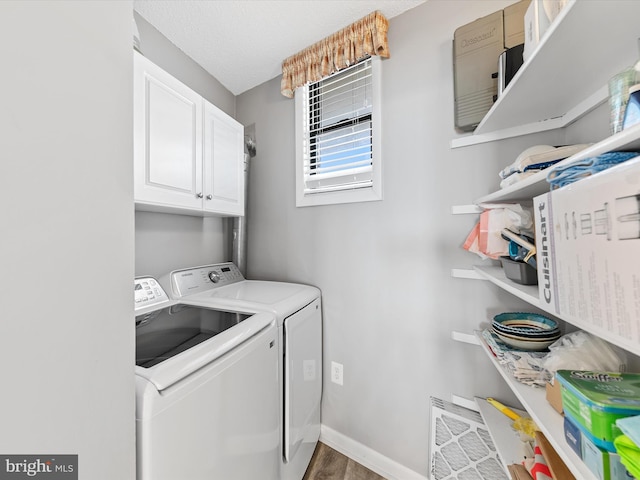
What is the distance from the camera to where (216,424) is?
80 centimetres

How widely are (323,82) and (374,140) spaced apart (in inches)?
27.7

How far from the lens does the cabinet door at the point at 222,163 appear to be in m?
1.52

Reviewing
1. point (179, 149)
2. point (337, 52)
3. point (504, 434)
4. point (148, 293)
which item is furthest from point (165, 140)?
point (504, 434)

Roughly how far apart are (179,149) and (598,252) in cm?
168

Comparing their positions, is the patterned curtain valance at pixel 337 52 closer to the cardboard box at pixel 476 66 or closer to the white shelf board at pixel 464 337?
the cardboard box at pixel 476 66

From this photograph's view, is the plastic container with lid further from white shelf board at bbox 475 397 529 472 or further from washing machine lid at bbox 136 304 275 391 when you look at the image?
washing machine lid at bbox 136 304 275 391

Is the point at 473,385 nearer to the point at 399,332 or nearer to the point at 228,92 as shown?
the point at 399,332

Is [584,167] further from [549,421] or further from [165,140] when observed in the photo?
[165,140]

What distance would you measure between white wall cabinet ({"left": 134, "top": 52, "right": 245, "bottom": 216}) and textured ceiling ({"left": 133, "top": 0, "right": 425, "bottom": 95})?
56cm

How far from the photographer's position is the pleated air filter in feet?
3.75

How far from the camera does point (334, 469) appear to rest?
60.2 inches

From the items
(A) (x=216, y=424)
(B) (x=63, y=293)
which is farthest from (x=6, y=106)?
(A) (x=216, y=424)

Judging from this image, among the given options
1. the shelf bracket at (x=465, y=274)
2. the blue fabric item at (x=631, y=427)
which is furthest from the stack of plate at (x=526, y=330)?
the blue fabric item at (x=631, y=427)

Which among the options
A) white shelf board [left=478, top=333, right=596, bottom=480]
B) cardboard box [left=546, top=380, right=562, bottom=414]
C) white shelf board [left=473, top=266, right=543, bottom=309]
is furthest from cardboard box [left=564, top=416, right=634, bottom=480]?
white shelf board [left=473, top=266, right=543, bottom=309]
